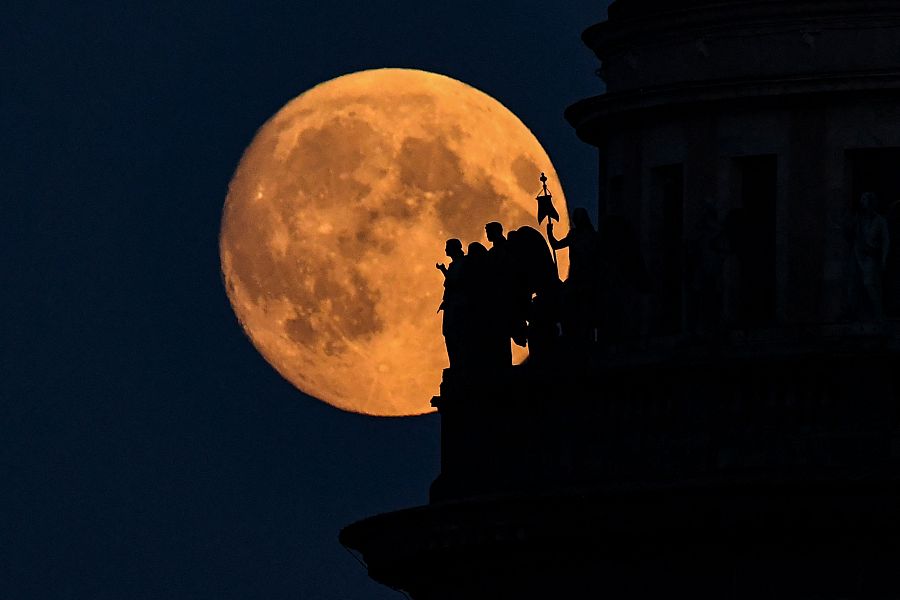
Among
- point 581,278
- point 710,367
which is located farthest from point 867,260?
point 581,278

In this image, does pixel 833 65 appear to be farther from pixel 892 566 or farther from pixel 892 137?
pixel 892 566

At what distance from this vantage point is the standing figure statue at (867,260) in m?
145

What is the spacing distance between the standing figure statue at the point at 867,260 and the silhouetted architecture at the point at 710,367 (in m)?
0.04

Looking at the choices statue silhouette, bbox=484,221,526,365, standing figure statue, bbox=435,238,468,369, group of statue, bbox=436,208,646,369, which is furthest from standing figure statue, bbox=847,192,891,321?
standing figure statue, bbox=435,238,468,369

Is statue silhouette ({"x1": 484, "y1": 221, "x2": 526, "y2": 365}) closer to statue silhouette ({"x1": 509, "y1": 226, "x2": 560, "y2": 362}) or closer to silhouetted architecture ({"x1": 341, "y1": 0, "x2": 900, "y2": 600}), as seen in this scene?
statue silhouette ({"x1": 509, "y1": 226, "x2": 560, "y2": 362})

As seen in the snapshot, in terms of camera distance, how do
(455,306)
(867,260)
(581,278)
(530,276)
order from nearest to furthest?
1. (867,260)
2. (581,278)
3. (530,276)
4. (455,306)

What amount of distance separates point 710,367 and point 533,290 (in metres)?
5.92

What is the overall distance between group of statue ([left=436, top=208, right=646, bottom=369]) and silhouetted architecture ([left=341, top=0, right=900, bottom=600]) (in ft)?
0.45

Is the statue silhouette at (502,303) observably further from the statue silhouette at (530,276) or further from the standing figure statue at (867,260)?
the standing figure statue at (867,260)

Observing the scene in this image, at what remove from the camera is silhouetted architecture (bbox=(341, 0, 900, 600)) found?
472 ft

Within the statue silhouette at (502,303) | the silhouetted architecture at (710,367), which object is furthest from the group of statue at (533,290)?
the silhouetted architecture at (710,367)

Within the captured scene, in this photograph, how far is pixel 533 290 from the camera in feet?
492

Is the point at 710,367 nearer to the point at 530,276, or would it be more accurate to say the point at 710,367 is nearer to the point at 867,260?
the point at 867,260

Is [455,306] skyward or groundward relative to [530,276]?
groundward
